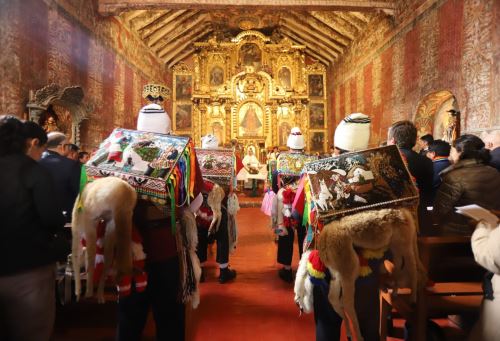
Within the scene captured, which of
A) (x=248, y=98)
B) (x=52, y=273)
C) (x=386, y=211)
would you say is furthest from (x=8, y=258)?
(x=248, y=98)

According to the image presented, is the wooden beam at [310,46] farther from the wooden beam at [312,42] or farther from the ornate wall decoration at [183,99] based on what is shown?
the ornate wall decoration at [183,99]

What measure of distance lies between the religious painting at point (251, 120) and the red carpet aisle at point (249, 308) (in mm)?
13825

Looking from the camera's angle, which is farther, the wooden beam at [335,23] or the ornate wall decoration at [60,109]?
the wooden beam at [335,23]

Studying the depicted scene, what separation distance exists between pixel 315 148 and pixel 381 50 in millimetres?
8000

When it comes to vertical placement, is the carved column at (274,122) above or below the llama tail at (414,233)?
above

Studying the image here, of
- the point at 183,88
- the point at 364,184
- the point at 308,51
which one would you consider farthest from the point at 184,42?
the point at 364,184

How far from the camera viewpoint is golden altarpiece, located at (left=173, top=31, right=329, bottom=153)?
19516 millimetres

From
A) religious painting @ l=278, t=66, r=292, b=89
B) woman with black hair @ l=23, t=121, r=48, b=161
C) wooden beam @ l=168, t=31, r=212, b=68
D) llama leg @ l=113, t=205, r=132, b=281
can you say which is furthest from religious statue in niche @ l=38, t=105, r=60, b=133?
religious painting @ l=278, t=66, r=292, b=89

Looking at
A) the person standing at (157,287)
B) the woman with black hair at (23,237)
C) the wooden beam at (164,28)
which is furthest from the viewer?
the wooden beam at (164,28)

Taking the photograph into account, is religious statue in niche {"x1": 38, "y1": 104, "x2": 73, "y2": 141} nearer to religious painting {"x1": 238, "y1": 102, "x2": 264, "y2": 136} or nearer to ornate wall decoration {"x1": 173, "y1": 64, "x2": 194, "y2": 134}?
ornate wall decoration {"x1": 173, "y1": 64, "x2": 194, "y2": 134}

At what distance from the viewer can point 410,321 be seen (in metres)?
2.80

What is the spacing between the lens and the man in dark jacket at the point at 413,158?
3.10m

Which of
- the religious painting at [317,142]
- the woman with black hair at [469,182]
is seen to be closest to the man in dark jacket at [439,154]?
the woman with black hair at [469,182]

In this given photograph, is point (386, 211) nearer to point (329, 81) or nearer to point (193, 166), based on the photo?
point (193, 166)
